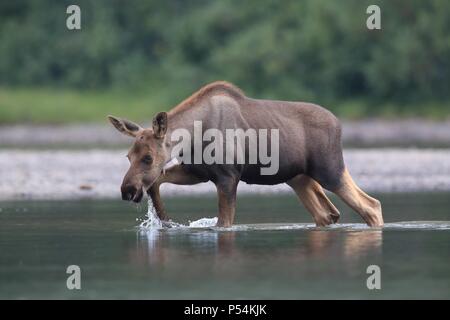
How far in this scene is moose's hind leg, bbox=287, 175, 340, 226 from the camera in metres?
16.9

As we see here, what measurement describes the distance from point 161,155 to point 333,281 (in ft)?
14.3

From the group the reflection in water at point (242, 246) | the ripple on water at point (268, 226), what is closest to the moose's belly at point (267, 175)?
the ripple on water at point (268, 226)

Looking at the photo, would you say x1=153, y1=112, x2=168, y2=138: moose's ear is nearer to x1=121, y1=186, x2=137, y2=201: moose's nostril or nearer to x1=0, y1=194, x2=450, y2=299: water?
x1=121, y1=186, x2=137, y2=201: moose's nostril

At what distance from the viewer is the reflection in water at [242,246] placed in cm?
1338

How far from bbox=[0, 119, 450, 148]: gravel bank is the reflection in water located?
74.6 ft

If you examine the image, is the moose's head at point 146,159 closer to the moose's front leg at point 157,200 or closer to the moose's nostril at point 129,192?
the moose's nostril at point 129,192

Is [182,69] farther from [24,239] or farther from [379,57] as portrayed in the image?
[24,239]

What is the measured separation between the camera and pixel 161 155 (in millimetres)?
15680

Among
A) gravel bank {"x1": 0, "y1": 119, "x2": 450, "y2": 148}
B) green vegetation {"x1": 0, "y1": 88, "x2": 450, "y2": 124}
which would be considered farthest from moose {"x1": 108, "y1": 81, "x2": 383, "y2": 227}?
green vegetation {"x1": 0, "y1": 88, "x2": 450, "y2": 124}

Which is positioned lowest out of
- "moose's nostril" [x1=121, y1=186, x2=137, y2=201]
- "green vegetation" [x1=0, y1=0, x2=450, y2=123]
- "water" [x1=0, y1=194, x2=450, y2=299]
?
"water" [x1=0, y1=194, x2=450, y2=299]

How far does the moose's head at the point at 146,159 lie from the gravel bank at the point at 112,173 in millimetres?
7345

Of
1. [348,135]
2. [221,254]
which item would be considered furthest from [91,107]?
[221,254]

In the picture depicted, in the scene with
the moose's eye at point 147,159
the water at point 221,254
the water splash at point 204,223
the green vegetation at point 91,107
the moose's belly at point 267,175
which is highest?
the green vegetation at point 91,107
